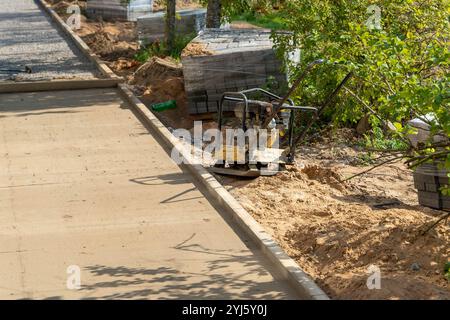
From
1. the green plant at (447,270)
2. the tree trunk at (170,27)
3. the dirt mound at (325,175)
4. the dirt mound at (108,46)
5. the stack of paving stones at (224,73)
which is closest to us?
the green plant at (447,270)

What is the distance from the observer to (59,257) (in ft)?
28.8

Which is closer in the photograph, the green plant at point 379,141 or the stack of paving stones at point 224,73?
the green plant at point 379,141

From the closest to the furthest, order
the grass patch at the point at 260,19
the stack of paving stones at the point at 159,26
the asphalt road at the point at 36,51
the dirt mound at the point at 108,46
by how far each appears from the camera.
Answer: the asphalt road at the point at 36,51, the dirt mound at the point at 108,46, the stack of paving stones at the point at 159,26, the grass patch at the point at 260,19

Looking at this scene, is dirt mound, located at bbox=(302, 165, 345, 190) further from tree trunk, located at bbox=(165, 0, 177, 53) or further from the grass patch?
the grass patch

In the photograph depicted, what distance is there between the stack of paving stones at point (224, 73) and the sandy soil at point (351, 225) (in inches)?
91.3

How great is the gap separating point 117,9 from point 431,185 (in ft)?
62.8

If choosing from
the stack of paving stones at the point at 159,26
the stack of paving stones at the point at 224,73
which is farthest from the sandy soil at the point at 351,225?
the stack of paving stones at the point at 159,26

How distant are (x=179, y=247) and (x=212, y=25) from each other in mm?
10608

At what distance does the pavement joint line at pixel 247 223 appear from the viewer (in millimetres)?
7859

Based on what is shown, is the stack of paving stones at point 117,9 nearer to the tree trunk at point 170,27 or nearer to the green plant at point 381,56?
the tree trunk at point 170,27

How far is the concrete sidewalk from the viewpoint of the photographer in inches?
317

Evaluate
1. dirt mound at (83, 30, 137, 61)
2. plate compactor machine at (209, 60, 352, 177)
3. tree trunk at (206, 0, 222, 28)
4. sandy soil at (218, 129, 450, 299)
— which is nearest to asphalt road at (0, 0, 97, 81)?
dirt mound at (83, 30, 137, 61)

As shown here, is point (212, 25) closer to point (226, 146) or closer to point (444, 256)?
point (226, 146)

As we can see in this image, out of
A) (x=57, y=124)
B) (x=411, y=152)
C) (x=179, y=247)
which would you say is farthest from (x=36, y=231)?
(x=57, y=124)
